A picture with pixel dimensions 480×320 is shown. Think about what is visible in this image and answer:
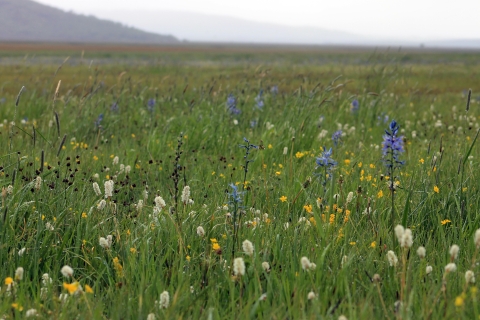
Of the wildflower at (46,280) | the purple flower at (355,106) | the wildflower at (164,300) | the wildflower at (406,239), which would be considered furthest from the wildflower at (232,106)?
the wildflower at (406,239)

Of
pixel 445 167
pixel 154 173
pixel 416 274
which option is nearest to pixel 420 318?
pixel 416 274

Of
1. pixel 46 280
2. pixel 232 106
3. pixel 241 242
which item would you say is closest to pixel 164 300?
pixel 46 280

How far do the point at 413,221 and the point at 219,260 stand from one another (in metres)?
1.43

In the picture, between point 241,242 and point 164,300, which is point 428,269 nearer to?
point 241,242

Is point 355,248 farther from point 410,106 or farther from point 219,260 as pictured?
point 410,106

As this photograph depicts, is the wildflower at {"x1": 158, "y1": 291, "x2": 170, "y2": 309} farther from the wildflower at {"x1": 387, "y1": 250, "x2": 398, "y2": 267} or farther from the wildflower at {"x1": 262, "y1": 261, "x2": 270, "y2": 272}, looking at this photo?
the wildflower at {"x1": 387, "y1": 250, "x2": 398, "y2": 267}

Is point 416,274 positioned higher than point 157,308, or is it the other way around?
point 416,274

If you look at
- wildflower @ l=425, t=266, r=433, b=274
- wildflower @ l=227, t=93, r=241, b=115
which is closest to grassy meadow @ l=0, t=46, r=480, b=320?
wildflower @ l=425, t=266, r=433, b=274

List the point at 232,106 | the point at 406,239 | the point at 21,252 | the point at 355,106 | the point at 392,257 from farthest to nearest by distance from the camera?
the point at 355,106, the point at 232,106, the point at 21,252, the point at 392,257, the point at 406,239

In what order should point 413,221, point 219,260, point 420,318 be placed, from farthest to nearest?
point 413,221 → point 219,260 → point 420,318

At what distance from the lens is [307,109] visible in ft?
21.6

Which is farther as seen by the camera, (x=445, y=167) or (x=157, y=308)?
(x=445, y=167)

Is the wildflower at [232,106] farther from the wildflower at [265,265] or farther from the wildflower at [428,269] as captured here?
the wildflower at [428,269]

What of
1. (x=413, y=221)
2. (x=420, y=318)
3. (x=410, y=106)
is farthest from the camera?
(x=410, y=106)
